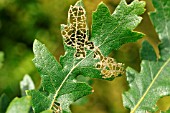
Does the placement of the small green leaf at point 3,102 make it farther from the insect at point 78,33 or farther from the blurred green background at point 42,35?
the blurred green background at point 42,35

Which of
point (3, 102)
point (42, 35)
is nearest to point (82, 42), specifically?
point (3, 102)

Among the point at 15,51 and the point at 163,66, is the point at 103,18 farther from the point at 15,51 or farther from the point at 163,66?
the point at 15,51

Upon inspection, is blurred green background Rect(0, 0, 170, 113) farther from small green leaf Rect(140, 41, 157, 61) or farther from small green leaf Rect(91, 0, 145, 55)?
small green leaf Rect(91, 0, 145, 55)

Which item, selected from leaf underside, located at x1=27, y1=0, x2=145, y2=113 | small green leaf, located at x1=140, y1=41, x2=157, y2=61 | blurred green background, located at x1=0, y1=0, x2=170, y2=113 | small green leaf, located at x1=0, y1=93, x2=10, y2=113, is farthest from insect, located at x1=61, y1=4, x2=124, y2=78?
blurred green background, located at x1=0, y1=0, x2=170, y2=113

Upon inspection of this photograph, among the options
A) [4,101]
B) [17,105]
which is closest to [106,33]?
[17,105]

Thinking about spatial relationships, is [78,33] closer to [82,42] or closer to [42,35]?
[82,42]

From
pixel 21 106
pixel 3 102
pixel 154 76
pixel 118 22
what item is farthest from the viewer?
pixel 3 102

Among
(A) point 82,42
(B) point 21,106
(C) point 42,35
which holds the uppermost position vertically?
(C) point 42,35
